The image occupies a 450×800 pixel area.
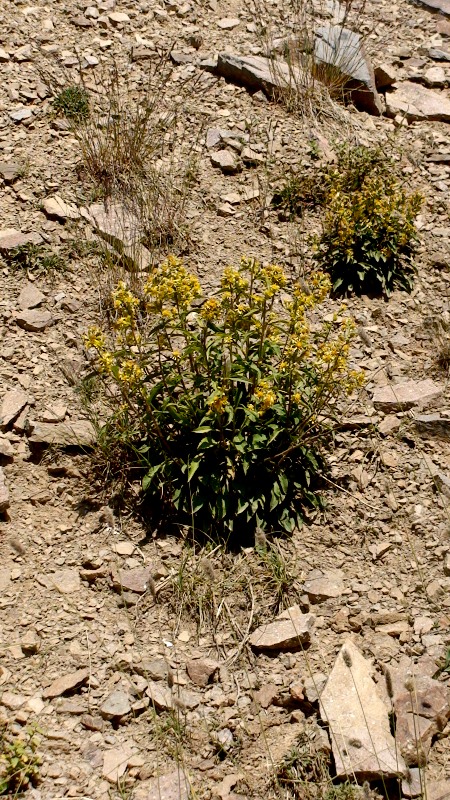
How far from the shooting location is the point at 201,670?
382 cm

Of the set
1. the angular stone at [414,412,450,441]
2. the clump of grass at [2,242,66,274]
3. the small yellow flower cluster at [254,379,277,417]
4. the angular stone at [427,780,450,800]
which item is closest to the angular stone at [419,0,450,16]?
the clump of grass at [2,242,66,274]

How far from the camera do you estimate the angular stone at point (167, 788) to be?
3387 millimetres

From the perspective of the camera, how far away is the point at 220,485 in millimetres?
4191

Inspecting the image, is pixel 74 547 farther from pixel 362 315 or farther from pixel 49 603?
pixel 362 315

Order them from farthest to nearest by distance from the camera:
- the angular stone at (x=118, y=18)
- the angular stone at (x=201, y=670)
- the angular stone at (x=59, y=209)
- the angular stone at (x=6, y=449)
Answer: the angular stone at (x=118, y=18) < the angular stone at (x=59, y=209) < the angular stone at (x=6, y=449) < the angular stone at (x=201, y=670)

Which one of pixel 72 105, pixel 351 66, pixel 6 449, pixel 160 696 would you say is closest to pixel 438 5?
pixel 351 66

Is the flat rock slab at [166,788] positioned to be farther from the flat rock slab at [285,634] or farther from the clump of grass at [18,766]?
the flat rock slab at [285,634]

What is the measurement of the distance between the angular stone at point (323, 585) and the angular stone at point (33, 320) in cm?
216

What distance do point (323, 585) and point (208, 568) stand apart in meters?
0.56

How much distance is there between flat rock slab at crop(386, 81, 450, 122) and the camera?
22.9 feet

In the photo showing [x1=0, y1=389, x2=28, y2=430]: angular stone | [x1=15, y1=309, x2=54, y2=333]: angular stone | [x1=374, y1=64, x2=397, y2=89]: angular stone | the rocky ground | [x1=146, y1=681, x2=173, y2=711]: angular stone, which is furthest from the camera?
[x1=374, y1=64, x2=397, y2=89]: angular stone

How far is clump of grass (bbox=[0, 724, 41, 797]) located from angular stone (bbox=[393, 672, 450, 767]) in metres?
1.45

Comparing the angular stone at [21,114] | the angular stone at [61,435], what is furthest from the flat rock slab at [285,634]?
the angular stone at [21,114]

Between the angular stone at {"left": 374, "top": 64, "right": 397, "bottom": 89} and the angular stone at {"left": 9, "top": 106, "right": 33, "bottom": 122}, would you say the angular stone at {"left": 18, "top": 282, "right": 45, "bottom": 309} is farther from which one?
the angular stone at {"left": 374, "top": 64, "right": 397, "bottom": 89}
